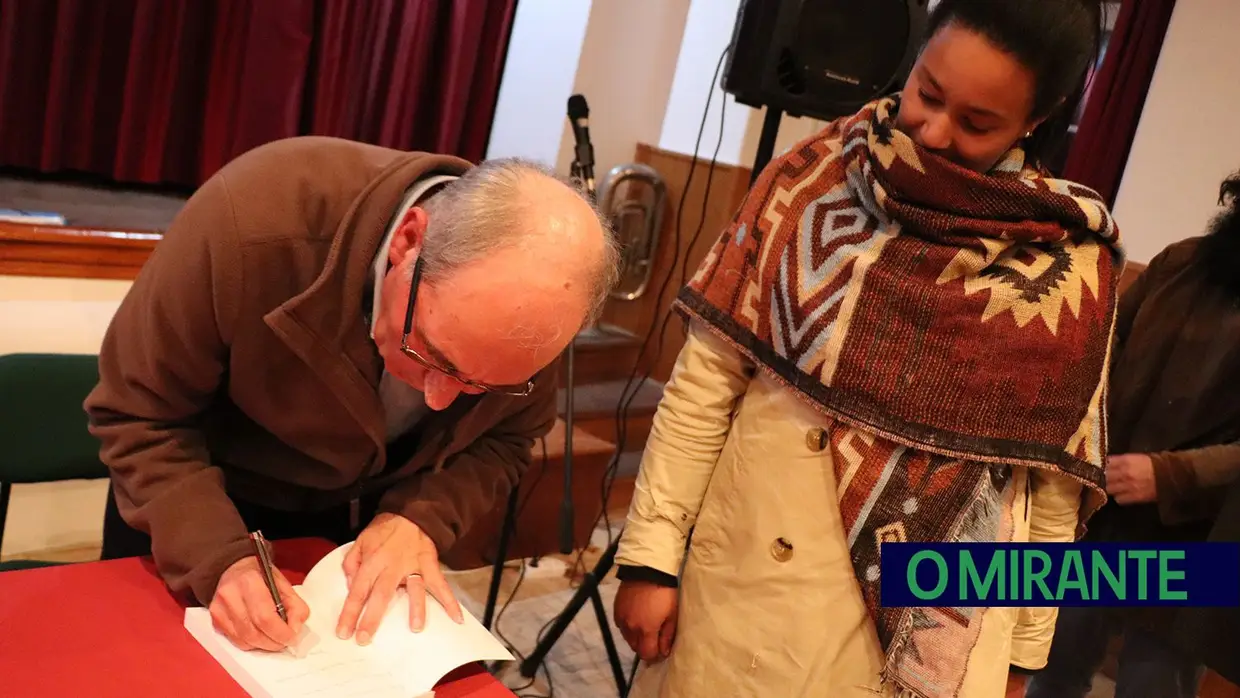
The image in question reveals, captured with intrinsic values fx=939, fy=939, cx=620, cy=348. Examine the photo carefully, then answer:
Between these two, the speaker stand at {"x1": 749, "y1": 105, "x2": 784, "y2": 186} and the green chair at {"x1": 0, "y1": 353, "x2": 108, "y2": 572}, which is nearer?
the green chair at {"x1": 0, "y1": 353, "x2": 108, "y2": 572}

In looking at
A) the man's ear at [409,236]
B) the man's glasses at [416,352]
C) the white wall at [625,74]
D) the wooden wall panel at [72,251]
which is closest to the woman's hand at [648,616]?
the man's glasses at [416,352]

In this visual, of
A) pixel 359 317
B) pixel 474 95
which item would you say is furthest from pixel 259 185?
pixel 474 95

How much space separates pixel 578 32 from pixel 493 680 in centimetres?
241

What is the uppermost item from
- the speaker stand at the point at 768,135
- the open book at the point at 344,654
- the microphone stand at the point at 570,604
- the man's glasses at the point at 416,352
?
the speaker stand at the point at 768,135

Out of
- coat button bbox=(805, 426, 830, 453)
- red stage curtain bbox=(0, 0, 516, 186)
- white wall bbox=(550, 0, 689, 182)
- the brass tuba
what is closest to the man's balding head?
coat button bbox=(805, 426, 830, 453)

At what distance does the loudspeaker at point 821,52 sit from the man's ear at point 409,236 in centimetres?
115

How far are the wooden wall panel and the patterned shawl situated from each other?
60.4 inches

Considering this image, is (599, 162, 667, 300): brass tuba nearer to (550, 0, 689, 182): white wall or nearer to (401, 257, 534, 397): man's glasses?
(550, 0, 689, 182): white wall

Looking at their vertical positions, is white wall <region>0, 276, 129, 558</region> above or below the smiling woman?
below

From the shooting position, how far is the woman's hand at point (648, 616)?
1169 millimetres

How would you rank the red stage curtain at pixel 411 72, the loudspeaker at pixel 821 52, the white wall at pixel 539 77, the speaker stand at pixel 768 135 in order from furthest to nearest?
the white wall at pixel 539 77 → the red stage curtain at pixel 411 72 → the speaker stand at pixel 768 135 → the loudspeaker at pixel 821 52

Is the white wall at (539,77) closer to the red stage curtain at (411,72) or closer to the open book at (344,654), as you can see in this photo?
the red stage curtain at (411,72)

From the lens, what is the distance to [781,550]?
108 centimetres

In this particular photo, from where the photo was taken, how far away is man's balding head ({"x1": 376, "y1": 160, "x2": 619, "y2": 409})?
33.3 inches
